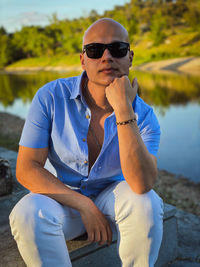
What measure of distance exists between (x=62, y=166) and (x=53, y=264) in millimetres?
669

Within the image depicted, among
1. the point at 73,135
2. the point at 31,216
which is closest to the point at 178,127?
the point at 73,135

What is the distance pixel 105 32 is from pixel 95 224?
1290 mm

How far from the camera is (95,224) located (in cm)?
174

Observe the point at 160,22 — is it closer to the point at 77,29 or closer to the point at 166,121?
the point at 77,29

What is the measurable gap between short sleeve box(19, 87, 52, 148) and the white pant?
1.17 ft

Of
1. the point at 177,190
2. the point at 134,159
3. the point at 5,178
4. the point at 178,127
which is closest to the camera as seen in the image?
the point at 134,159

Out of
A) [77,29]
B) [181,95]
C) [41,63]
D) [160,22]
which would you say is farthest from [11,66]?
[181,95]

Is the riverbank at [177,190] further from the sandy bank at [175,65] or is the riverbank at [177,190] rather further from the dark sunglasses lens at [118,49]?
the sandy bank at [175,65]

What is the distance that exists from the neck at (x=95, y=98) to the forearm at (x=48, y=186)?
2.05 ft

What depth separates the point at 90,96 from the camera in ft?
7.08

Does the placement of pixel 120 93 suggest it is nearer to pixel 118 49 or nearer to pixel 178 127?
pixel 118 49

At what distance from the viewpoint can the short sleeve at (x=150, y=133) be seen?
1.98 m

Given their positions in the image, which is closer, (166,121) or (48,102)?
(48,102)

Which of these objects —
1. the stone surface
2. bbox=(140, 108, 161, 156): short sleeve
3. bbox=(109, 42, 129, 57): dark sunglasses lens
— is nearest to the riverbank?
the stone surface
